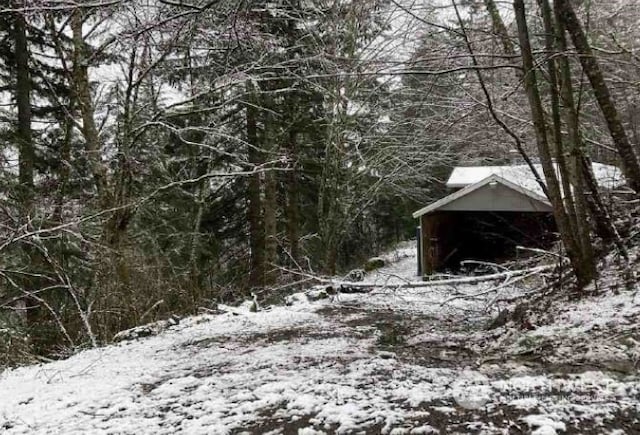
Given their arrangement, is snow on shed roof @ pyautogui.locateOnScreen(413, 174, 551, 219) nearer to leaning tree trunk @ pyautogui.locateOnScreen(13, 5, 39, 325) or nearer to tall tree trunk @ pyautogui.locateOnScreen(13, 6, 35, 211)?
leaning tree trunk @ pyautogui.locateOnScreen(13, 5, 39, 325)

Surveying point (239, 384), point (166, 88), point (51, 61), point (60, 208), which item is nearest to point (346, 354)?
point (239, 384)

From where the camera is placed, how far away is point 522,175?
14.2 m

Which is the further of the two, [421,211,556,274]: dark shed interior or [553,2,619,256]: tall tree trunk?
[421,211,556,274]: dark shed interior

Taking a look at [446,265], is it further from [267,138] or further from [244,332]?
[244,332]

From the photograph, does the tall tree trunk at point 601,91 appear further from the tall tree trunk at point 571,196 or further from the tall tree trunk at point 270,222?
the tall tree trunk at point 270,222

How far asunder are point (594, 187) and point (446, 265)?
9.90 meters

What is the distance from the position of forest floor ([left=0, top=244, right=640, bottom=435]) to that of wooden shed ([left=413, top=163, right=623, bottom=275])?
6435mm

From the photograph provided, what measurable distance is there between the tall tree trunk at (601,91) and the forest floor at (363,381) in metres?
1.75

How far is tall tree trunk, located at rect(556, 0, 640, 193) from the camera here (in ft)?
17.5

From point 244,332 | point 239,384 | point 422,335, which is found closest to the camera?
point 239,384

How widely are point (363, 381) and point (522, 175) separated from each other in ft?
39.3

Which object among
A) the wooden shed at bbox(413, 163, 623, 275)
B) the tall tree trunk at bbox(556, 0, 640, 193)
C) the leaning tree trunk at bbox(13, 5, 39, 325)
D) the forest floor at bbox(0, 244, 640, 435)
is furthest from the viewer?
the wooden shed at bbox(413, 163, 623, 275)

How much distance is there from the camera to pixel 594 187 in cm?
594

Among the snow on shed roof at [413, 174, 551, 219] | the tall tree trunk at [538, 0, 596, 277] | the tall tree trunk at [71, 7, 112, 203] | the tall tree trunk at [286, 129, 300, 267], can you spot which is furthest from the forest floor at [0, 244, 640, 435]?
the tall tree trunk at [286, 129, 300, 267]
